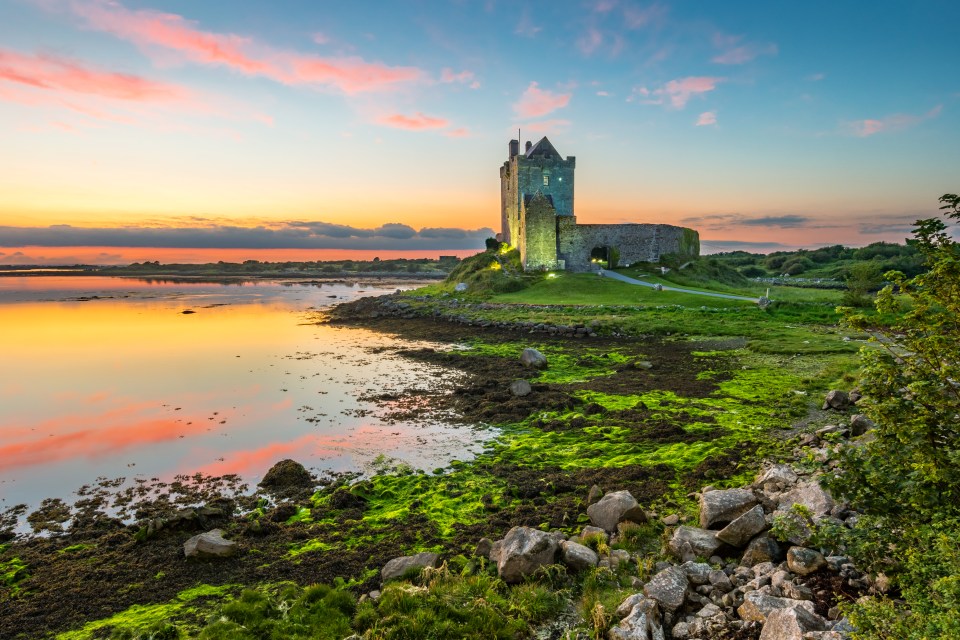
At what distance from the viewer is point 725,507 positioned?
6723 millimetres

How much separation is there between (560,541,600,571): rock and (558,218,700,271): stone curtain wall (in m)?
48.8

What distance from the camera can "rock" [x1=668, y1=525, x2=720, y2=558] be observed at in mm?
6176

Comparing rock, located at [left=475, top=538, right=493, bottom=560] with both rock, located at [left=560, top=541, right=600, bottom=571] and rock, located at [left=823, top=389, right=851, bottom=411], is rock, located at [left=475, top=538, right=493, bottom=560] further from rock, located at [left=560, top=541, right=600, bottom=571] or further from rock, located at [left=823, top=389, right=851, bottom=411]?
rock, located at [left=823, top=389, right=851, bottom=411]

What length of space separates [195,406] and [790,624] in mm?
17817

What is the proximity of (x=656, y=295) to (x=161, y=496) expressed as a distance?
3523cm

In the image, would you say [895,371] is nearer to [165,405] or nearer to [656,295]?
[165,405]

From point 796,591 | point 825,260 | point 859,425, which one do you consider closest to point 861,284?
point 859,425

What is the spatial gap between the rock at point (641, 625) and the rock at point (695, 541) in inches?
54.5

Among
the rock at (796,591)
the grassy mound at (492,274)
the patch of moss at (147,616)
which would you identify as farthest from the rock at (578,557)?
the grassy mound at (492,274)

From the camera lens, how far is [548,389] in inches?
648

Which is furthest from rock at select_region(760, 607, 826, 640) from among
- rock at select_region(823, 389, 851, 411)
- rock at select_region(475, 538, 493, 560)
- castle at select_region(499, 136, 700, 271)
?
castle at select_region(499, 136, 700, 271)

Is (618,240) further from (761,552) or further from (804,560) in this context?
(804,560)

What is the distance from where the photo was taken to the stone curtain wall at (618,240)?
53.4 m

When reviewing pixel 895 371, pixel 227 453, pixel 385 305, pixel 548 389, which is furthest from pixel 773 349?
pixel 385 305
